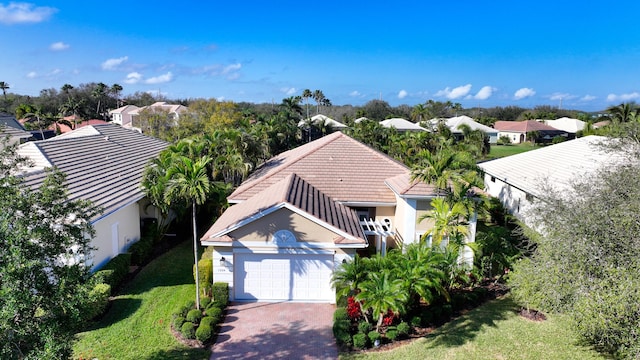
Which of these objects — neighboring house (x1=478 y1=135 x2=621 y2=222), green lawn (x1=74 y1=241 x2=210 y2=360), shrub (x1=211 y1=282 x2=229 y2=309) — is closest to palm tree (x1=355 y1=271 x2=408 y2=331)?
green lawn (x1=74 y1=241 x2=210 y2=360)

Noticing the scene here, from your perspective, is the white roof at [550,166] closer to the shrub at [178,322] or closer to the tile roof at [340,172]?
the tile roof at [340,172]

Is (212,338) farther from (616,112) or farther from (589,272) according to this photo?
(616,112)

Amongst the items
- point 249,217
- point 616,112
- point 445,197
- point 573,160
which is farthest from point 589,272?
point 616,112

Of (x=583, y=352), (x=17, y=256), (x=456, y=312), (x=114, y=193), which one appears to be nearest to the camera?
(x=17, y=256)

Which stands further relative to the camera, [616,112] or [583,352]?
[616,112]

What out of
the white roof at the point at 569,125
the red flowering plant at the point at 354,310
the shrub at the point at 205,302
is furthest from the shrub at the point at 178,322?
the white roof at the point at 569,125

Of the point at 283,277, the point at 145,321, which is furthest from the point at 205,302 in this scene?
the point at 283,277

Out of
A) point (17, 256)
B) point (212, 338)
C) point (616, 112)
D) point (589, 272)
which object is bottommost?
point (212, 338)

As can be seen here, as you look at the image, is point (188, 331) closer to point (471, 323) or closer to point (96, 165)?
point (471, 323)
